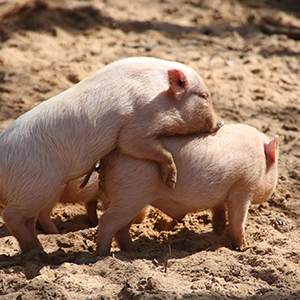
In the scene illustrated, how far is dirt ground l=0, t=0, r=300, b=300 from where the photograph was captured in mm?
3234

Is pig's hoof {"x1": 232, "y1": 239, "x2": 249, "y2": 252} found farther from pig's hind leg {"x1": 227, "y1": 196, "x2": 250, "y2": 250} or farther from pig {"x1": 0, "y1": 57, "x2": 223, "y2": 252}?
pig {"x1": 0, "y1": 57, "x2": 223, "y2": 252}

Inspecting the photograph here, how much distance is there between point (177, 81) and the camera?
3877mm

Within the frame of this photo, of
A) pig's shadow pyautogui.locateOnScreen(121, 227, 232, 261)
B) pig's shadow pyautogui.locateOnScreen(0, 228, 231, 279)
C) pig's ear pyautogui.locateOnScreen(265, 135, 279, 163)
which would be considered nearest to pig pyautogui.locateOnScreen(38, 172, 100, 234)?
pig's shadow pyautogui.locateOnScreen(0, 228, 231, 279)

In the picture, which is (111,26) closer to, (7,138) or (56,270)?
(7,138)

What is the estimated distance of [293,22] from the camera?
9.04 m

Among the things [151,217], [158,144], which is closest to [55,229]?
[151,217]

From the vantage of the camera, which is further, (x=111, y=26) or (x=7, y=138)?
(x=111, y=26)

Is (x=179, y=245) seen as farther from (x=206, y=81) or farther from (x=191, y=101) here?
(x=206, y=81)

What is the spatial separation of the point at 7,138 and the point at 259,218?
2650 mm

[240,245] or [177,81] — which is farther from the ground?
[177,81]

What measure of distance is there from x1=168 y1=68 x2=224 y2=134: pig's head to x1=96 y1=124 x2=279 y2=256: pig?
0.11 m

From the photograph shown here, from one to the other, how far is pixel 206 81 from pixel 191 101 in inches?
116

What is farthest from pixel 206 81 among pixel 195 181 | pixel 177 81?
pixel 195 181

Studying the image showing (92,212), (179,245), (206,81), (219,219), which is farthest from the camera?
(206,81)
